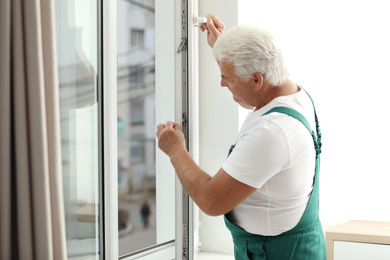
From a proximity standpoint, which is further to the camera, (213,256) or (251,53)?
(213,256)

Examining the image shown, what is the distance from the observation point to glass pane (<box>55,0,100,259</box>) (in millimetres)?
1593

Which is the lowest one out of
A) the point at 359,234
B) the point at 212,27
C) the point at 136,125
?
the point at 359,234

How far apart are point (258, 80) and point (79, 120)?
682mm

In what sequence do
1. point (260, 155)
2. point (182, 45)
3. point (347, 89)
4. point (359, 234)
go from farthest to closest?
point (347, 89) < point (359, 234) < point (182, 45) < point (260, 155)

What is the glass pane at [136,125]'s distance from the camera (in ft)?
6.40

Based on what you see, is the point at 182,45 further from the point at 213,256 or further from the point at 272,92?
the point at 213,256

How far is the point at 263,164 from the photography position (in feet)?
4.04

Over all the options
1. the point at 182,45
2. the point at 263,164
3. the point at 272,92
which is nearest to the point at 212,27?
the point at 182,45

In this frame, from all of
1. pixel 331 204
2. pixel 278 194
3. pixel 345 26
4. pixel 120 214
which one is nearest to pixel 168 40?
pixel 120 214

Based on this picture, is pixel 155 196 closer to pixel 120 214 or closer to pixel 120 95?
pixel 120 214

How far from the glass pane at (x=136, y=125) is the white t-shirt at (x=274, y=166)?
26.7 inches

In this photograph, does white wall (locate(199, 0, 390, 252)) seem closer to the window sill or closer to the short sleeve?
the window sill

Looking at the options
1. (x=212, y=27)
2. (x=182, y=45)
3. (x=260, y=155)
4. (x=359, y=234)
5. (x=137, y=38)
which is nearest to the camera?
(x=260, y=155)

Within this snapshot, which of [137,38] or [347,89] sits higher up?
[137,38]
